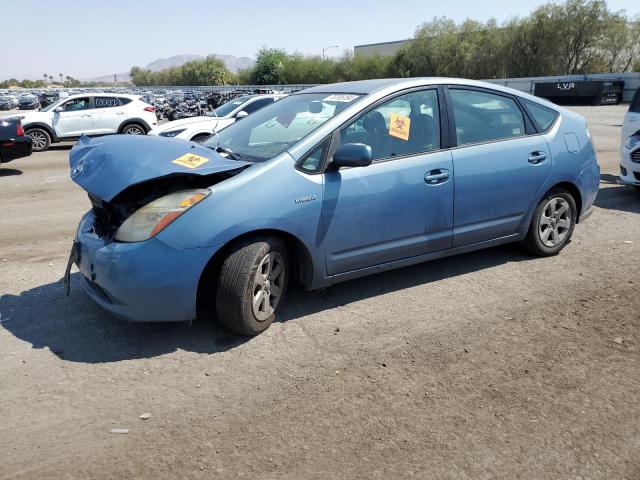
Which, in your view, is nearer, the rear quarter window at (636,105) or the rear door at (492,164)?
the rear door at (492,164)

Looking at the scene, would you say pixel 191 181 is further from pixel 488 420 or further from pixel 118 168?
pixel 488 420

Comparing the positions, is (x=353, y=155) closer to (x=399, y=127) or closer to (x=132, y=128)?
(x=399, y=127)

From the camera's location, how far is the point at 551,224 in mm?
5410

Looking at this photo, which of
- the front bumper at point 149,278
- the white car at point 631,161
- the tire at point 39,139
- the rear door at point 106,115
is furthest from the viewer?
the rear door at point 106,115

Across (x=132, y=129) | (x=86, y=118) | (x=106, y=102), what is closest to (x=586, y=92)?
(x=132, y=129)

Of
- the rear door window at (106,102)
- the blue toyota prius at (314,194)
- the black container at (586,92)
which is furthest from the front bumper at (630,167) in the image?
the black container at (586,92)

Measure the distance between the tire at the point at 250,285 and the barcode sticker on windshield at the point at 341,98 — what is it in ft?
4.34

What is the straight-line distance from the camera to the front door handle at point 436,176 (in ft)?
14.4

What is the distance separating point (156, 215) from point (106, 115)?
49.1 ft

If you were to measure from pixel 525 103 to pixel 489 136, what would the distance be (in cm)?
70

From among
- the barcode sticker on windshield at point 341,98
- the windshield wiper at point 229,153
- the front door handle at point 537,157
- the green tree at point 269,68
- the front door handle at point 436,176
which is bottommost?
the front door handle at point 436,176

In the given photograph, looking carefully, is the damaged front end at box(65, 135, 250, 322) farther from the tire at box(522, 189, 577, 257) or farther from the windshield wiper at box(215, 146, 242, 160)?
the tire at box(522, 189, 577, 257)

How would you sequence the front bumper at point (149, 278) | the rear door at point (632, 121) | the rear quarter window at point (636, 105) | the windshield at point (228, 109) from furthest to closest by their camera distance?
the windshield at point (228, 109) → the rear quarter window at point (636, 105) → the rear door at point (632, 121) → the front bumper at point (149, 278)

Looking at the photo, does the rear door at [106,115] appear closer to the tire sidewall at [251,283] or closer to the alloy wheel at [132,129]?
the alloy wheel at [132,129]
